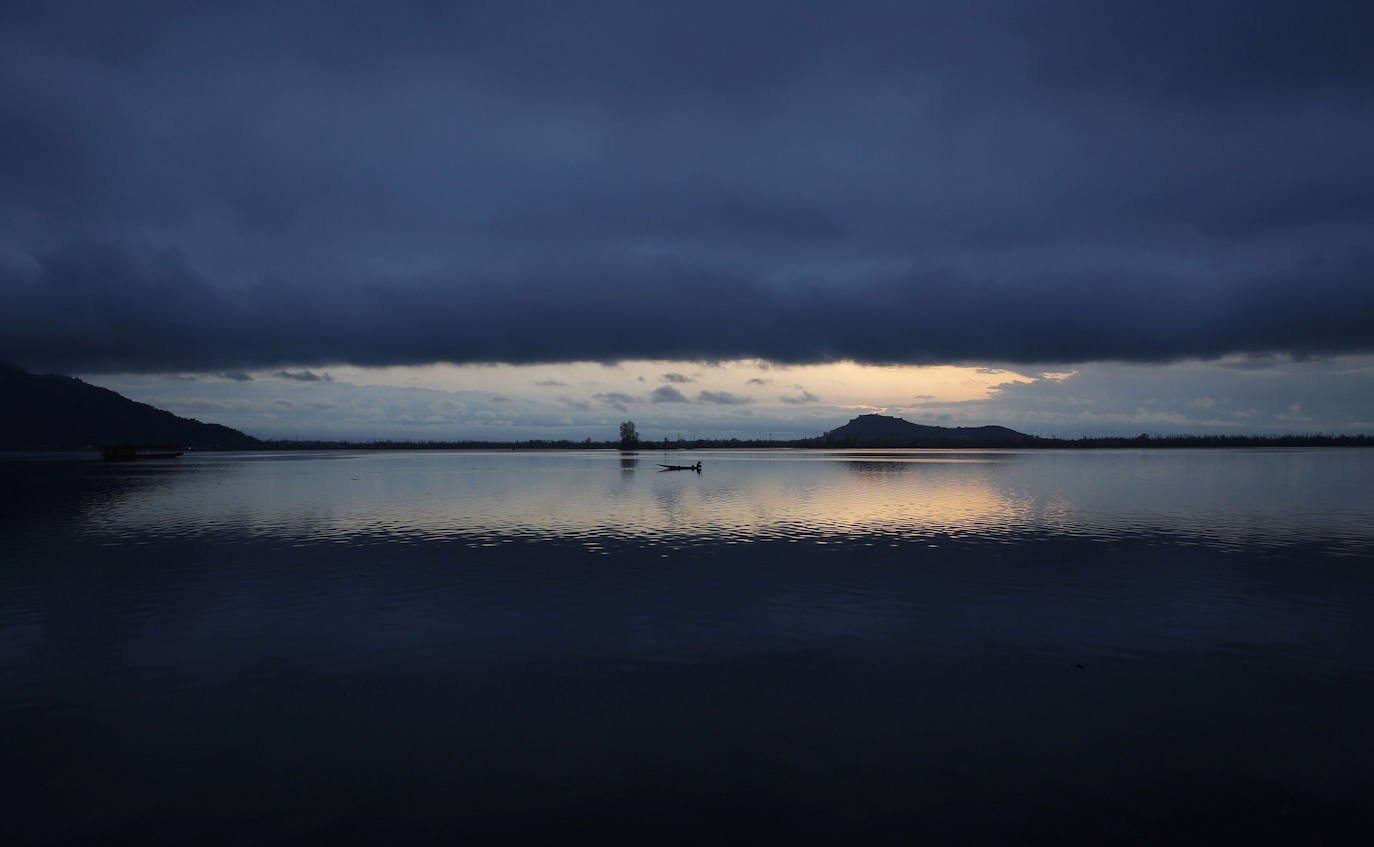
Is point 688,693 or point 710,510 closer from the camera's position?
point 688,693

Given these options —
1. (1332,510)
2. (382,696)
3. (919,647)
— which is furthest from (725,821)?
(1332,510)

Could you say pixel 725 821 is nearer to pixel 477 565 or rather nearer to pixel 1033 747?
pixel 1033 747

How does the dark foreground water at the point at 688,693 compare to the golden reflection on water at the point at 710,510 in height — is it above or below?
below

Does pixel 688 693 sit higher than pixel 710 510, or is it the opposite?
pixel 710 510

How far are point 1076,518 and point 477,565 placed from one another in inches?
1689

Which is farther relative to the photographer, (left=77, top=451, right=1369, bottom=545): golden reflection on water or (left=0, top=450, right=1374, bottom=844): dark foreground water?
(left=77, top=451, right=1369, bottom=545): golden reflection on water

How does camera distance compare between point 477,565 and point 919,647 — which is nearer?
point 919,647

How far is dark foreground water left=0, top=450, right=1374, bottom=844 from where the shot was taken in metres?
12.1

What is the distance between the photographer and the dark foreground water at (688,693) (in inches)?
477

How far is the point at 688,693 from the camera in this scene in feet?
57.4

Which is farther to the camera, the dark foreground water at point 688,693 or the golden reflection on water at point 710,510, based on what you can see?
the golden reflection on water at point 710,510

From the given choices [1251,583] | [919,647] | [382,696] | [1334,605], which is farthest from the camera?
[1251,583]

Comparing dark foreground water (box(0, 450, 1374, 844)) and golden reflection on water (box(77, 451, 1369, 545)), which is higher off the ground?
golden reflection on water (box(77, 451, 1369, 545))

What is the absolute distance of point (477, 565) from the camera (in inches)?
1353
